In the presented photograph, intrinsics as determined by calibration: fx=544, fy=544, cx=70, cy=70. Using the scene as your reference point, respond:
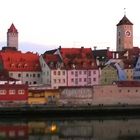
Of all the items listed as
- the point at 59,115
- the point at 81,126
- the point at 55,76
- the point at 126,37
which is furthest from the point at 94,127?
the point at 126,37

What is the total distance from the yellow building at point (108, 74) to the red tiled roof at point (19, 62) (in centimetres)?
849

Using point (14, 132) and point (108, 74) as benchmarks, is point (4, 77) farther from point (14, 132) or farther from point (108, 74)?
point (14, 132)

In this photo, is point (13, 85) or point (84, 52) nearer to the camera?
point (13, 85)

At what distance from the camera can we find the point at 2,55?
2771 inches

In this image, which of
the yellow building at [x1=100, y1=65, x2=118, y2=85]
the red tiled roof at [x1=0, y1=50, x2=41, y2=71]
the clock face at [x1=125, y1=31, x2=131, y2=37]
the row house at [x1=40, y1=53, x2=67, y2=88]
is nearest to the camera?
the row house at [x1=40, y1=53, x2=67, y2=88]

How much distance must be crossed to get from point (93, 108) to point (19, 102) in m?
10.1

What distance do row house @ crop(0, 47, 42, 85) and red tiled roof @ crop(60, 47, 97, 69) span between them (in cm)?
388

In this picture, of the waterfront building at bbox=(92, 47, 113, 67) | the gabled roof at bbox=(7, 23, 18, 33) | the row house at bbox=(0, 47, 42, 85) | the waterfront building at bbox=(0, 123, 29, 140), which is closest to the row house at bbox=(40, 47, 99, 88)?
the row house at bbox=(0, 47, 42, 85)

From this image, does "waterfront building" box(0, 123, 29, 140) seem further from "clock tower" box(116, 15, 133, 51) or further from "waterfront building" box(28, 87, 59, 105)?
"clock tower" box(116, 15, 133, 51)

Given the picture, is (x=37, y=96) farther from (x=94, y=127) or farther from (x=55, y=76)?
(x=94, y=127)

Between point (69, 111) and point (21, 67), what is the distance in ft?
72.5

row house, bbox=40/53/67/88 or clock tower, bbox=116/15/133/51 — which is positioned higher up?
clock tower, bbox=116/15/133/51

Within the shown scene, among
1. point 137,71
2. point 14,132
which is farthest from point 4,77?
point 14,132

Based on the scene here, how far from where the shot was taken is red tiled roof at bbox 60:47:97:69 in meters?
70.4
